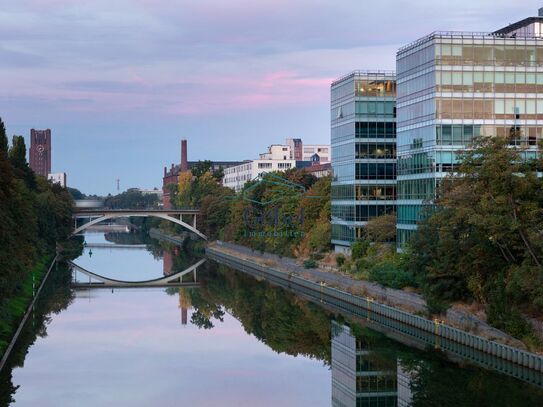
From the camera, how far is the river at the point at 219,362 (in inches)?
1603

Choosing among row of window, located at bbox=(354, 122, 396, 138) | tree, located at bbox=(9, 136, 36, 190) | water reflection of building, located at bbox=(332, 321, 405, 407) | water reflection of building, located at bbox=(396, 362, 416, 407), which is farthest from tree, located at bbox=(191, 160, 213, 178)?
water reflection of building, located at bbox=(396, 362, 416, 407)

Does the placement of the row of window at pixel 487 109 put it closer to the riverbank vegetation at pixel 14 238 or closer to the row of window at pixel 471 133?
the row of window at pixel 471 133

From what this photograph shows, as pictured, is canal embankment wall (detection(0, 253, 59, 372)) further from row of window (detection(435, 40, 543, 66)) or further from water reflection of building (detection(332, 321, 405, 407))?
row of window (detection(435, 40, 543, 66))

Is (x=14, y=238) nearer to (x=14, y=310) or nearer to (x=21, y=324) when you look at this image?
(x=21, y=324)

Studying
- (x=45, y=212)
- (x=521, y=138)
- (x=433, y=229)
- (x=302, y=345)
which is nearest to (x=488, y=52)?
(x=521, y=138)

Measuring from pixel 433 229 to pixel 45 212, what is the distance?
209ft

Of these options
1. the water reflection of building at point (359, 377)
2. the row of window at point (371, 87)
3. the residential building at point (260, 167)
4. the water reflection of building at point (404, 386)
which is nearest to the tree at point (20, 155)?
the row of window at point (371, 87)

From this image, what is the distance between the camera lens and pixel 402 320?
5619 centimetres

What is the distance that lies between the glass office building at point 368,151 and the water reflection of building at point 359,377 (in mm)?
28479

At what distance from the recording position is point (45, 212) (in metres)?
107

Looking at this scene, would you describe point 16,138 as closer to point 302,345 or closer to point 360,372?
point 302,345

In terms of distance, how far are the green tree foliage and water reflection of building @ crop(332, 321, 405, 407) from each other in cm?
567

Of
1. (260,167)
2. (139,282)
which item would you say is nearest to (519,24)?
(139,282)

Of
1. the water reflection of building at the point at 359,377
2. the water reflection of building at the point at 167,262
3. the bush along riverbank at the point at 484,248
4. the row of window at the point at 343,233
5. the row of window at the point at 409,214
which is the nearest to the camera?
the water reflection of building at the point at 359,377
